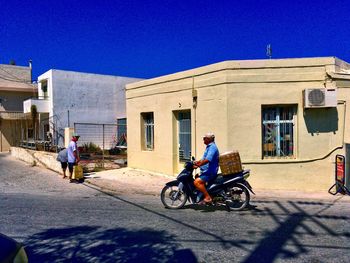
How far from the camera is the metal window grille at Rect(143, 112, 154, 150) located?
1454cm

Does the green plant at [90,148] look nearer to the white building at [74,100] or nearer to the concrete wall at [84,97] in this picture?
the white building at [74,100]

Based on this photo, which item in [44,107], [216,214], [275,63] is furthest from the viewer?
[44,107]

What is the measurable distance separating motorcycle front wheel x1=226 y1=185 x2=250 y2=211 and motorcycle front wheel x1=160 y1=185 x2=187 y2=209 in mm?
1004

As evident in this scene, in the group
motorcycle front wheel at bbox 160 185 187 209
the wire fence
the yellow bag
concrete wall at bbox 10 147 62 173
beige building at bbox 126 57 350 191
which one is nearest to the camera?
motorcycle front wheel at bbox 160 185 187 209

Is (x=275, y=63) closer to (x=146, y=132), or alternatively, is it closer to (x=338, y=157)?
(x=338, y=157)

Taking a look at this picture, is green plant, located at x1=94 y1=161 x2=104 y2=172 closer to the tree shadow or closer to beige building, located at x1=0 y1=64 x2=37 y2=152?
the tree shadow

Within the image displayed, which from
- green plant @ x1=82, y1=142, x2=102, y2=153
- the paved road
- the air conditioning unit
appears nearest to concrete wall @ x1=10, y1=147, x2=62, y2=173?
green plant @ x1=82, y1=142, x2=102, y2=153

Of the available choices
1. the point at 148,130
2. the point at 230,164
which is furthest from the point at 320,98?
the point at 148,130

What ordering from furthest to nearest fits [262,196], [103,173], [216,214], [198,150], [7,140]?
[7,140]
[103,173]
[198,150]
[262,196]
[216,214]

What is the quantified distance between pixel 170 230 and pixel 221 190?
2.01 m

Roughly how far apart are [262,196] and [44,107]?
74.3ft

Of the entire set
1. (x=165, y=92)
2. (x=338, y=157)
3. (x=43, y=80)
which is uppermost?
(x=43, y=80)

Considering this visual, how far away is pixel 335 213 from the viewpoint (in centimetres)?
758

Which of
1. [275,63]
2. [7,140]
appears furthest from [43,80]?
[275,63]
